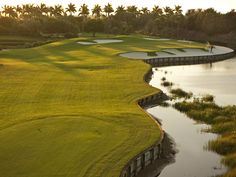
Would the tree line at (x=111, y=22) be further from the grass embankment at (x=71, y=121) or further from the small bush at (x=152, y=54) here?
the grass embankment at (x=71, y=121)

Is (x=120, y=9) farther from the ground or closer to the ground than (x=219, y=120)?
farther from the ground

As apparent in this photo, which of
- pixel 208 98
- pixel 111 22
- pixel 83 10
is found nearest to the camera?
pixel 208 98

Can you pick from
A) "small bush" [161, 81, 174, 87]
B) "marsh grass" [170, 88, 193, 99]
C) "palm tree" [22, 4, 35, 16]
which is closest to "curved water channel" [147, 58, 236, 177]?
"small bush" [161, 81, 174, 87]

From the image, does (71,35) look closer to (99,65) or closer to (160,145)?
(99,65)

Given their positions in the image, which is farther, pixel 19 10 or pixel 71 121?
pixel 19 10

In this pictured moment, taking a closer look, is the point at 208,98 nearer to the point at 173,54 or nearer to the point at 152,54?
the point at 152,54

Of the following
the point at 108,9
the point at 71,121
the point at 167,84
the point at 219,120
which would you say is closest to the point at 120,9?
the point at 108,9

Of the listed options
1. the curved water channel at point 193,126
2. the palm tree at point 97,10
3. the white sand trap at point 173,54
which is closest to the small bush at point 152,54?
the white sand trap at point 173,54
